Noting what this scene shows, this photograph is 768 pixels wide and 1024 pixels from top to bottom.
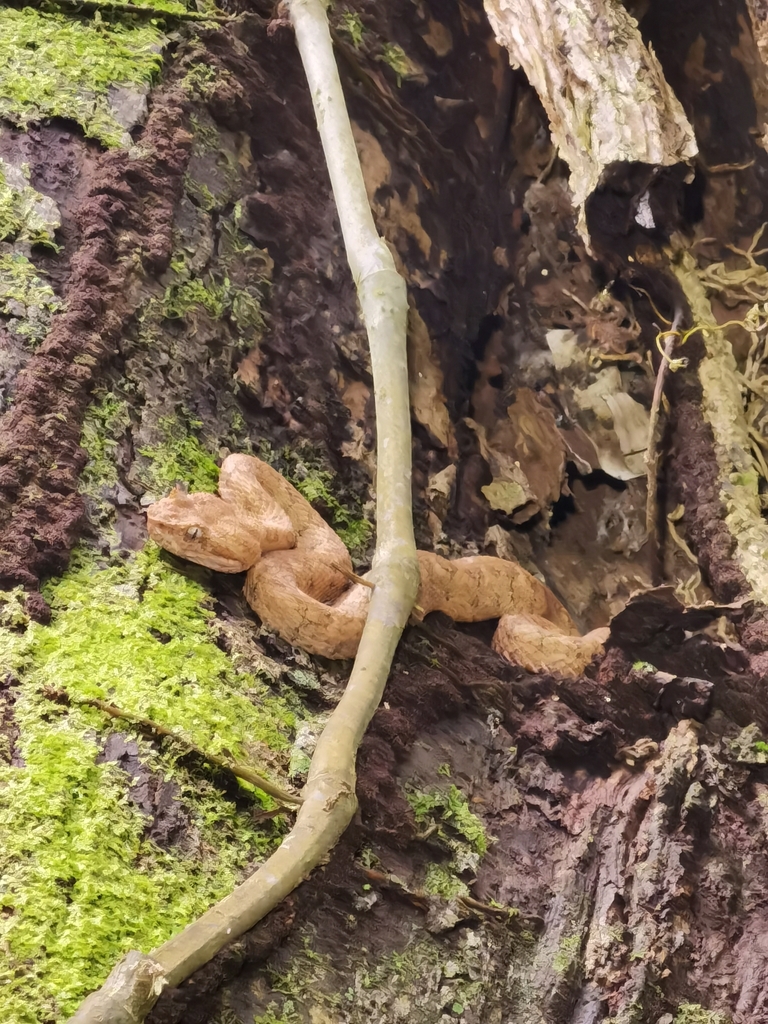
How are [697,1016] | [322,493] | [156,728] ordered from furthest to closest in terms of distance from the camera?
[322,493]
[156,728]
[697,1016]

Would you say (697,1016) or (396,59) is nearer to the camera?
(697,1016)

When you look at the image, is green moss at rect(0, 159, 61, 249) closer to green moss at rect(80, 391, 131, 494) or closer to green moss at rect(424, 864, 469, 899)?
green moss at rect(80, 391, 131, 494)

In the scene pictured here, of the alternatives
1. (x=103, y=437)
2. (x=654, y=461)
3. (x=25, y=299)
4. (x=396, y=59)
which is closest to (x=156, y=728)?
(x=103, y=437)

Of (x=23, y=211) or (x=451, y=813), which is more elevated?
(x=23, y=211)

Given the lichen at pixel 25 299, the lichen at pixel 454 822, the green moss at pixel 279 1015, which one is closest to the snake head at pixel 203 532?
the lichen at pixel 25 299

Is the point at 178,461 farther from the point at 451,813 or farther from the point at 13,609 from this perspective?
the point at 451,813

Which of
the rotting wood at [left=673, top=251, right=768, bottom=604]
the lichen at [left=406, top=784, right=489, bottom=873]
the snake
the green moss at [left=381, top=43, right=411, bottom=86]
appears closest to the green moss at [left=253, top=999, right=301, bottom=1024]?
the lichen at [left=406, top=784, right=489, bottom=873]

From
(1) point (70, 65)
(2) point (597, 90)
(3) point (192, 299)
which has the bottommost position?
(3) point (192, 299)

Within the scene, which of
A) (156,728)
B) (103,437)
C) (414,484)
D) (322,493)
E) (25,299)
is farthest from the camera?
(414,484)

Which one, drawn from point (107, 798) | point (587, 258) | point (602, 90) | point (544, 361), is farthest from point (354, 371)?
point (107, 798)
